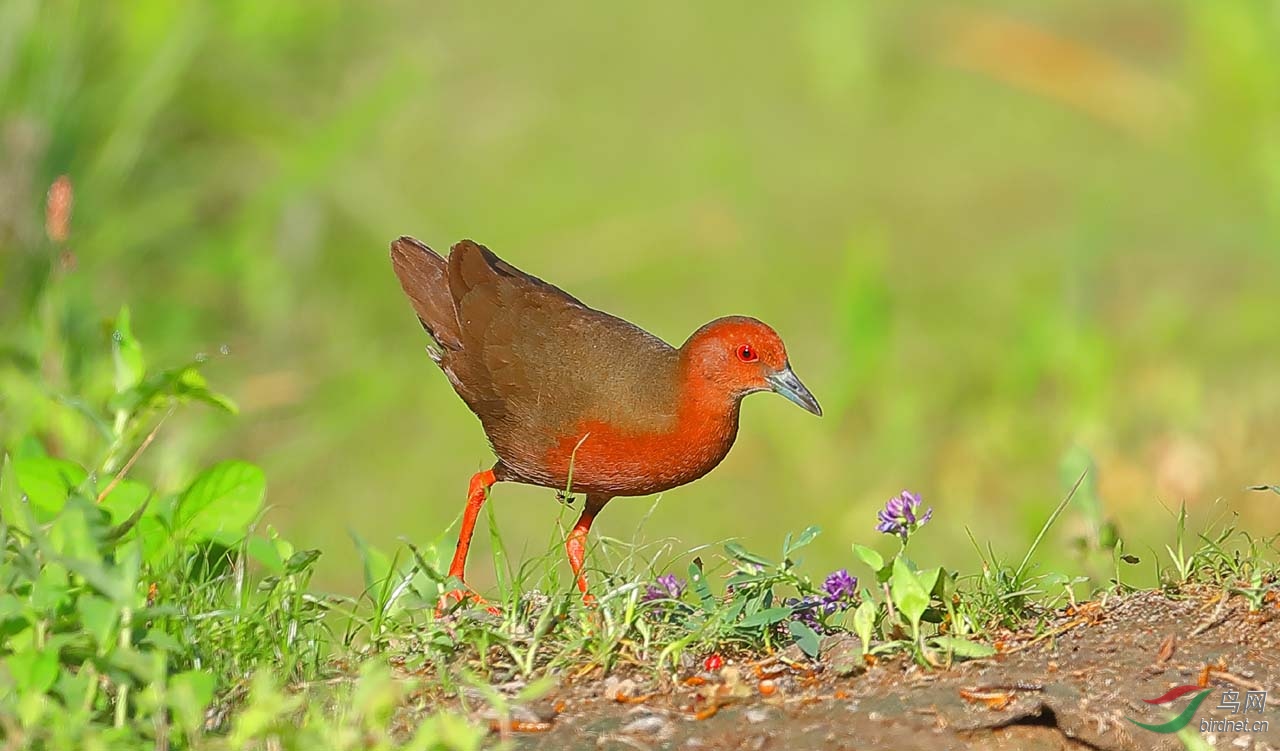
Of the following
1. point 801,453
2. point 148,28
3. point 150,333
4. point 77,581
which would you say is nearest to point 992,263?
point 801,453

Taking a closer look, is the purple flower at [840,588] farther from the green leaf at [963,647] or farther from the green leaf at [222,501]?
the green leaf at [222,501]

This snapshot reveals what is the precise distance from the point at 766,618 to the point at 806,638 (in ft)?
0.29

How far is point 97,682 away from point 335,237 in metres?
5.18

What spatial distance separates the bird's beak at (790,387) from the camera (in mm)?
4348

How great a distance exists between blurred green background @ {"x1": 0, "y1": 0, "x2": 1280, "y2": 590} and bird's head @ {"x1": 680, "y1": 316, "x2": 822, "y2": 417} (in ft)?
5.59

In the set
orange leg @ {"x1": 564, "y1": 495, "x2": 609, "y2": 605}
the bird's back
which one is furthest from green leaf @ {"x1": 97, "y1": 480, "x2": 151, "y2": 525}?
orange leg @ {"x1": 564, "y1": 495, "x2": 609, "y2": 605}

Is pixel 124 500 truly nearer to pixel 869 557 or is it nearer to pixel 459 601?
pixel 459 601

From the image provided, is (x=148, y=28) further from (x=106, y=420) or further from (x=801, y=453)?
(x=106, y=420)

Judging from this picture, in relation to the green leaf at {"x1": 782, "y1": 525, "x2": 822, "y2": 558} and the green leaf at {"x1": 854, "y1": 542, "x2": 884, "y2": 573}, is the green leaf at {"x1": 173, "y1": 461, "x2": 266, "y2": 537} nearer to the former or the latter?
the green leaf at {"x1": 782, "y1": 525, "x2": 822, "y2": 558}

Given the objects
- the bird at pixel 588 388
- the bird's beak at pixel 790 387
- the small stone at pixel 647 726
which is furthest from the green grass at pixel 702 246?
the small stone at pixel 647 726

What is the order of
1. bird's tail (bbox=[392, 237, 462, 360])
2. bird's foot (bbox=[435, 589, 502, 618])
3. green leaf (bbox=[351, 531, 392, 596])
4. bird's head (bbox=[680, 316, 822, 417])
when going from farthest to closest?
bird's tail (bbox=[392, 237, 462, 360]), bird's head (bbox=[680, 316, 822, 417]), green leaf (bbox=[351, 531, 392, 596]), bird's foot (bbox=[435, 589, 502, 618])

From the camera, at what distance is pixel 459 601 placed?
362 cm

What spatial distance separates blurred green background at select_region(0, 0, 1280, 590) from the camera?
6.75 m

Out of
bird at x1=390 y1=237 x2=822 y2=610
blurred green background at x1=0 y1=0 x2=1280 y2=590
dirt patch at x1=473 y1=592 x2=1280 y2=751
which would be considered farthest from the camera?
blurred green background at x1=0 y1=0 x2=1280 y2=590
